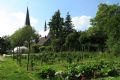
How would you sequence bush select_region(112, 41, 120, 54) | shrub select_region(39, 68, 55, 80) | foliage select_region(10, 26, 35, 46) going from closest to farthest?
shrub select_region(39, 68, 55, 80), bush select_region(112, 41, 120, 54), foliage select_region(10, 26, 35, 46)

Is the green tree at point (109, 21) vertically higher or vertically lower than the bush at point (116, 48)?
higher

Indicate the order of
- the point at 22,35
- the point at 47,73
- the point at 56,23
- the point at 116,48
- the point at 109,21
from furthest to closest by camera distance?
the point at 22,35
the point at 56,23
the point at 109,21
the point at 116,48
the point at 47,73

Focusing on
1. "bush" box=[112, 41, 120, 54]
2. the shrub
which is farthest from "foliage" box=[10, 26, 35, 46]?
the shrub

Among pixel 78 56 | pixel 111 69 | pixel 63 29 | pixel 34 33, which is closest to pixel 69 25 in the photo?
pixel 63 29

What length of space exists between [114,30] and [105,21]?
435cm

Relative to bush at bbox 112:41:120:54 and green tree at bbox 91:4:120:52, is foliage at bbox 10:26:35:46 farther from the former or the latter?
bush at bbox 112:41:120:54

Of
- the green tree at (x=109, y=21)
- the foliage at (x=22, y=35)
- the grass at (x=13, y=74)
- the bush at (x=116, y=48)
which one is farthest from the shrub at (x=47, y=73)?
the foliage at (x=22, y=35)

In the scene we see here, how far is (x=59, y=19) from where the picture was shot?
8275 cm

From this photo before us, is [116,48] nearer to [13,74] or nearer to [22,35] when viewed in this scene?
[13,74]

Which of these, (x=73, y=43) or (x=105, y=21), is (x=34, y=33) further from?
(x=105, y=21)

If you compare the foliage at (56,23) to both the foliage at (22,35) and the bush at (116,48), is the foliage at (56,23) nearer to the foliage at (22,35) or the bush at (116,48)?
the foliage at (22,35)

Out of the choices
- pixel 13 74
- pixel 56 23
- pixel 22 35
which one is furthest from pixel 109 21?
pixel 22 35

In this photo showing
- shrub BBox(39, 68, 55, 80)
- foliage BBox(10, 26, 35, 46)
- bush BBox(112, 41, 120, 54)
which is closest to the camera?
shrub BBox(39, 68, 55, 80)

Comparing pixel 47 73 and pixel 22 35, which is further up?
pixel 22 35
